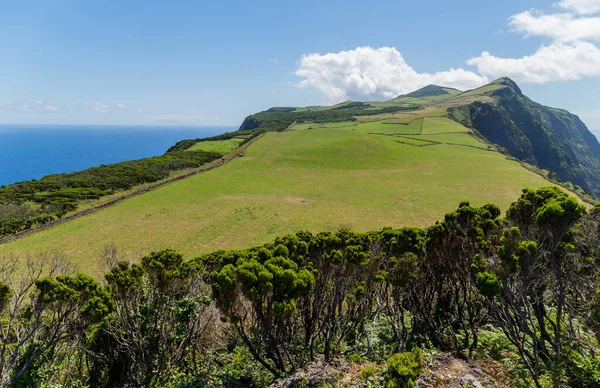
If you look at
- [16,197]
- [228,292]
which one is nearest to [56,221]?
[16,197]

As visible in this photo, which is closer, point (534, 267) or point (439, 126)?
point (534, 267)

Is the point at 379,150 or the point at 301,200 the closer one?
the point at 301,200

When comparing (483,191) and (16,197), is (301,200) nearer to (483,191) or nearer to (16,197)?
(483,191)

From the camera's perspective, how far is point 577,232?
9.73m

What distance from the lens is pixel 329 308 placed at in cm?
1088

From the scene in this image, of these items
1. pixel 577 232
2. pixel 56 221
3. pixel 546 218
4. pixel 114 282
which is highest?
pixel 546 218

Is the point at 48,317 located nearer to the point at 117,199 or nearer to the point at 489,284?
the point at 489,284

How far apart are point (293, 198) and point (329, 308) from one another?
38917mm

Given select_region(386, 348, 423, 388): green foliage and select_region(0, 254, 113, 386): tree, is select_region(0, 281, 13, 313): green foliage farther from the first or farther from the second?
select_region(386, 348, 423, 388): green foliage

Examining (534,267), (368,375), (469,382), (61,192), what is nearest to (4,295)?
(368,375)

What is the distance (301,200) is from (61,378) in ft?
129

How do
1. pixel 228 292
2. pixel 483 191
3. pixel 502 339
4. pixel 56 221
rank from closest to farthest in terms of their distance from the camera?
pixel 228 292
pixel 502 339
pixel 56 221
pixel 483 191

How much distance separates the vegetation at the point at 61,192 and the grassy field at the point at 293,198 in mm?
4229

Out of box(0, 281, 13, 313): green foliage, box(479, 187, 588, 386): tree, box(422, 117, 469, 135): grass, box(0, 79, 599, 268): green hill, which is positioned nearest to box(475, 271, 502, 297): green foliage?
box(479, 187, 588, 386): tree
